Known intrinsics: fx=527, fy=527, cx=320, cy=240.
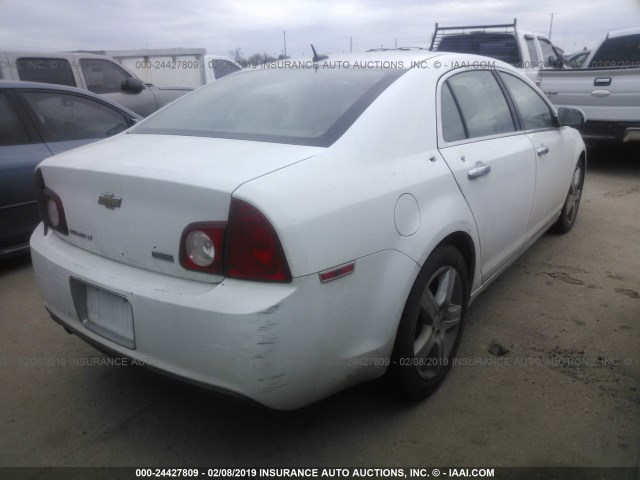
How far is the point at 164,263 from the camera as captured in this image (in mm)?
1864

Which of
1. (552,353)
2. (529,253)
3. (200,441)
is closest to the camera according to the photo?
(200,441)

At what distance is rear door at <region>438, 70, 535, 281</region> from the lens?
2.54 m

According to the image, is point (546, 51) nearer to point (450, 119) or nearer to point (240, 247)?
point (450, 119)

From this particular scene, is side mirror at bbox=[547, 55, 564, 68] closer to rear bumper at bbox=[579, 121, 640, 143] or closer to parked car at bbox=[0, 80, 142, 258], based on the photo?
rear bumper at bbox=[579, 121, 640, 143]

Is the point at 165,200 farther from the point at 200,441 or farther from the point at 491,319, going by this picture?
the point at 491,319

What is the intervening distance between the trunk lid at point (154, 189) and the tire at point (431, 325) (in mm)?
741

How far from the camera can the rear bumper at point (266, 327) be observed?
1.69m

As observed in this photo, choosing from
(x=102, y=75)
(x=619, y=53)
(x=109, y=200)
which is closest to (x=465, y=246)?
(x=109, y=200)

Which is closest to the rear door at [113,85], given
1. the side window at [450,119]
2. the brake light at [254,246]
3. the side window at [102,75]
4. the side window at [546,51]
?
the side window at [102,75]

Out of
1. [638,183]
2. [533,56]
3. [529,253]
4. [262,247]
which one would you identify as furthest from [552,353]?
[533,56]

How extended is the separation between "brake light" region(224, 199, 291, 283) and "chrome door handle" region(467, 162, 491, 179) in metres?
1.24

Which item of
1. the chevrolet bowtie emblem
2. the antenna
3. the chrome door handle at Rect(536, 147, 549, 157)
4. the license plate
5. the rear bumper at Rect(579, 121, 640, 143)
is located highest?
the antenna

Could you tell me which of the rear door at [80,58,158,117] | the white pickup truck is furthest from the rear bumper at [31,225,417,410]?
the white pickup truck

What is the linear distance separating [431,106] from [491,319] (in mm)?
Answer: 1461
